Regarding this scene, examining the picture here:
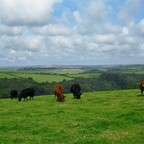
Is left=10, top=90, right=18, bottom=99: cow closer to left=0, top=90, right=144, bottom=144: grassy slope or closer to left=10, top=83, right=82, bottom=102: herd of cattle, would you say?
left=10, top=83, right=82, bottom=102: herd of cattle

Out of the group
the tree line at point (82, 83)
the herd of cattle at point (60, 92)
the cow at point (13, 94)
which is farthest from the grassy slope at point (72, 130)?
the tree line at point (82, 83)

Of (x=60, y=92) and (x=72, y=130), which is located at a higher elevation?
(x=60, y=92)

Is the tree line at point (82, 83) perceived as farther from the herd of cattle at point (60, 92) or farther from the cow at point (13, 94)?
the herd of cattle at point (60, 92)

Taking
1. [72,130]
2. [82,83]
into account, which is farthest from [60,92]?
[82,83]

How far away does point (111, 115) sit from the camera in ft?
74.0

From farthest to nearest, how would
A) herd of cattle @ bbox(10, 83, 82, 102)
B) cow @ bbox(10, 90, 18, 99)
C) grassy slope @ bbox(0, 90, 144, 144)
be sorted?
cow @ bbox(10, 90, 18, 99) < herd of cattle @ bbox(10, 83, 82, 102) < grassy slope @ bbox(0, 90, 144, 144)

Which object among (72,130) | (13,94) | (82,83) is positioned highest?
(72,130)

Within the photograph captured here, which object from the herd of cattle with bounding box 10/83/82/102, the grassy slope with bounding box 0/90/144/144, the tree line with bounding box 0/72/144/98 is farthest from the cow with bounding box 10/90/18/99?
the tree line with bounding box 0/72/144/98

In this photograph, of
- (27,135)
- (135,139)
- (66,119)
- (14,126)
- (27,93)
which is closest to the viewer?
(135,139)

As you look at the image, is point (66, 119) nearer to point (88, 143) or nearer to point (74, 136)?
point (74, 136)

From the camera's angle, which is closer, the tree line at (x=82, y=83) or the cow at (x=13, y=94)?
the cow at (x=13, y=94)

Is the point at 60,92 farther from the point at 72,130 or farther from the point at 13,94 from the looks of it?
the point at 72,130

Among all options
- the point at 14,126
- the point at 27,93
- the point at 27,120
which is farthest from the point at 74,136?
the point at 27,93

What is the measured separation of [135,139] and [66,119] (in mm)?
7266
